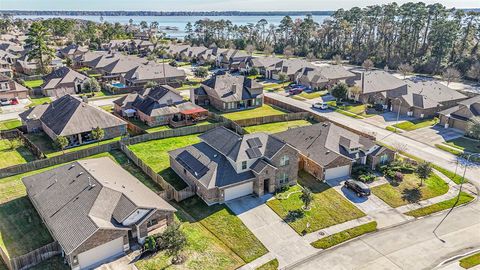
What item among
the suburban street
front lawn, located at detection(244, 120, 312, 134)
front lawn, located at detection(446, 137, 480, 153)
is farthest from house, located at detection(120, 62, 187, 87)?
front lawn, located at detection(446, 137, 480, 153)

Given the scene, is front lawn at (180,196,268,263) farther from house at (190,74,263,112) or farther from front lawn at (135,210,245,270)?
house at (190,74,263,112)

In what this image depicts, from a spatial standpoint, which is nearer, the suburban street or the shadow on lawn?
the shadow on lawn

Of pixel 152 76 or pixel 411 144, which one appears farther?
pixel 152 76

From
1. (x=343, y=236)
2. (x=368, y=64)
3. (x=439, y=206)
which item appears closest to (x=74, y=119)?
(x=343, y=236)

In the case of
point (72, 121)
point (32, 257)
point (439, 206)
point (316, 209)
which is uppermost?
point (72, 121)

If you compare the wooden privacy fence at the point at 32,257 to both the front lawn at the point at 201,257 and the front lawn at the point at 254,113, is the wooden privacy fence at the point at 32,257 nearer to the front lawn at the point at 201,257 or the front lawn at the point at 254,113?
the front lawn at the point at 201,257

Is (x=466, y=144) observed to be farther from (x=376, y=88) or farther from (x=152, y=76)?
(x=152, y=76)

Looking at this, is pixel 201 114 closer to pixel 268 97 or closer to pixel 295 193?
pixel 268 97
